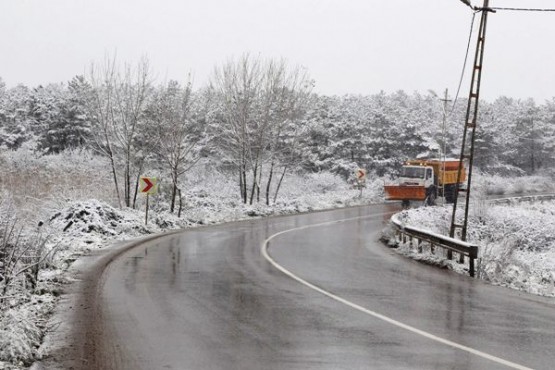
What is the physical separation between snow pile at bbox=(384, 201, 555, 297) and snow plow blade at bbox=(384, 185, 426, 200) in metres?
5.86

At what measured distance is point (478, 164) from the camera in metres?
69.9

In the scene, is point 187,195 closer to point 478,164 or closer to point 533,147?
point 478,164

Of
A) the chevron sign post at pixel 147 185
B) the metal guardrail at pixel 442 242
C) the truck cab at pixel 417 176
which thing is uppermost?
the truck cab at pixel 417 176

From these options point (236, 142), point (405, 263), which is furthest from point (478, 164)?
point (405, 263)

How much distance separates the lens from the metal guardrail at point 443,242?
13.5 meters

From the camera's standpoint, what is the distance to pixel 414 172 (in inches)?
1469

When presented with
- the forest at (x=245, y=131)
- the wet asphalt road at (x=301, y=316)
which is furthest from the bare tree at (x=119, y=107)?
the wet asphalt road at (x=301, y=316)

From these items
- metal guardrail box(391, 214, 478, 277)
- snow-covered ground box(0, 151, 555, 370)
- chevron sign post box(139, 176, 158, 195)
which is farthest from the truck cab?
chevron sign post box(139, 176, 158, 195)

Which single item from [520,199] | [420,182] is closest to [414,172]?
[420,182]

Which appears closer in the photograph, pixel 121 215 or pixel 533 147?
pixel 121 215

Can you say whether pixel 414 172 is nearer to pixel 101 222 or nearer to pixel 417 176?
pixel 417 176

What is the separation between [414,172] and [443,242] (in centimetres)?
2270

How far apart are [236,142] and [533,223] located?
18.8 m

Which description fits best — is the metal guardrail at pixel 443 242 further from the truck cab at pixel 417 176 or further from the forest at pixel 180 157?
the truck cab at pixel 417 176
